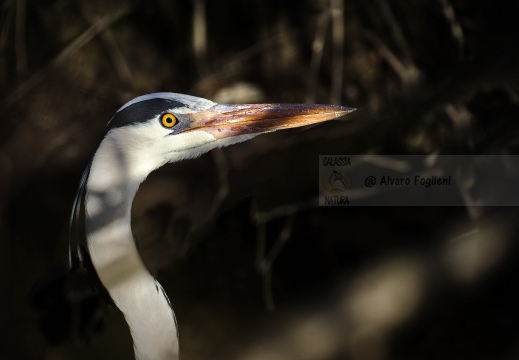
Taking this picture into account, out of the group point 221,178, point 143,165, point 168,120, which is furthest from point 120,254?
point 221,178

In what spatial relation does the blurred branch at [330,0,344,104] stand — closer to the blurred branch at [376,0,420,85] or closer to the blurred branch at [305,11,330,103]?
the blurred branch at [305,11,330,103]

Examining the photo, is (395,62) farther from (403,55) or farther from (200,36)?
(200,36)

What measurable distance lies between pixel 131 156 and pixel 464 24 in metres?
1.10

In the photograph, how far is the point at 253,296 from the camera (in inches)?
80.4

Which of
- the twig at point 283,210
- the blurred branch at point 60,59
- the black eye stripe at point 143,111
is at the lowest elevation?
the twig at point 283,210

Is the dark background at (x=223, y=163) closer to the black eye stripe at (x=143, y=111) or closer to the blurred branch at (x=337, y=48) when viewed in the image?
the blurred branch at (x=337, y=48)

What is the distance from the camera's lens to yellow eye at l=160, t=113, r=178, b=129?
1427 millimetres

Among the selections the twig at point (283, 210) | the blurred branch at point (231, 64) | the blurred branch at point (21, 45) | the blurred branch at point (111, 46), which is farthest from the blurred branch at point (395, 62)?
the blurred branch at point (21, 45)

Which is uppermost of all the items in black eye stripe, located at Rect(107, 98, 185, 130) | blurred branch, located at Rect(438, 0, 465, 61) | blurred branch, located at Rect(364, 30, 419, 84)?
black eye stripe, located at Rect(107, 98, 185, 130)

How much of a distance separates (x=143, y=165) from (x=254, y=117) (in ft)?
0.93

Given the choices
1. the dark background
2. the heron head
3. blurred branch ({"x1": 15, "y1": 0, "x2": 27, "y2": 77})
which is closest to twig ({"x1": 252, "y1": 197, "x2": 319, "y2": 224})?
the dark background

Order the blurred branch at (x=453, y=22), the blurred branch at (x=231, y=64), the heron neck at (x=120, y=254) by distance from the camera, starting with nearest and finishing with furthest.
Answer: the heron neck at (x=120, y=254) < the blurred branch at (x=453, y=22) < the blurred branch at (x=231, y=64)

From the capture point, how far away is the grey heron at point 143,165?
4.53 feet

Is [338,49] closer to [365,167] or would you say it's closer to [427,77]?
[427,77]
